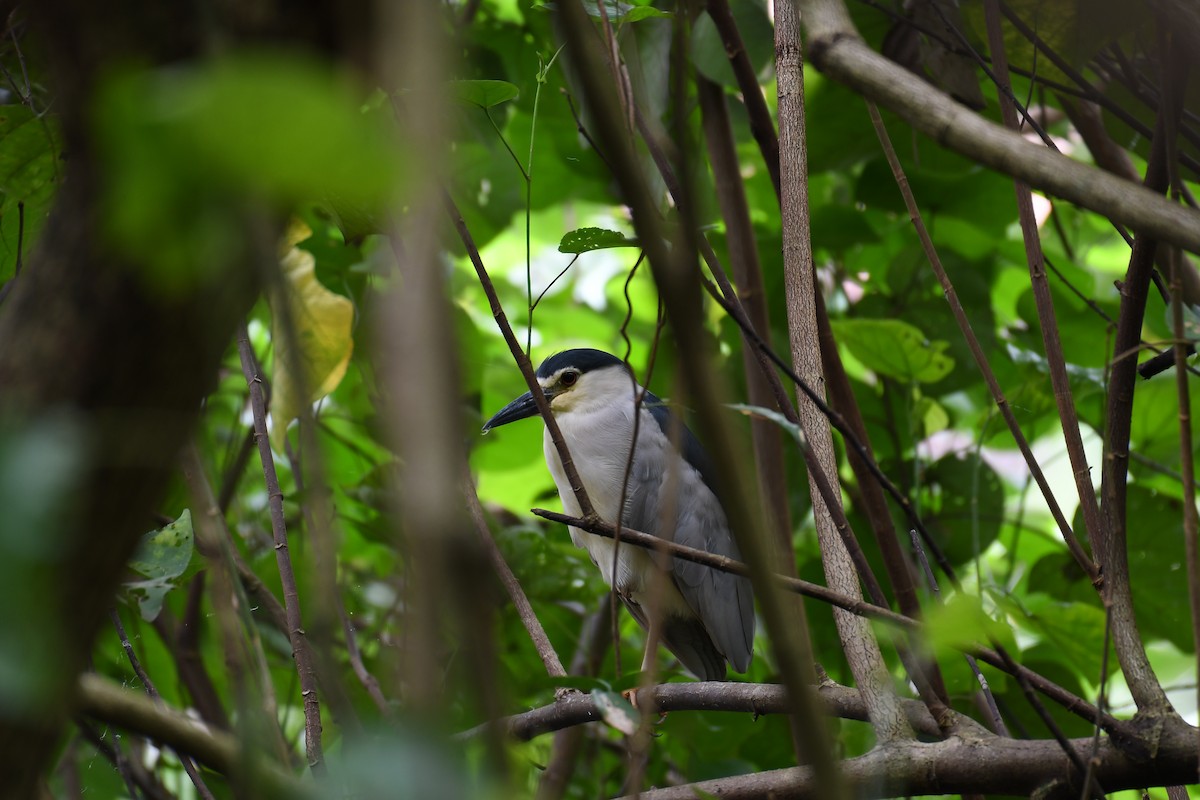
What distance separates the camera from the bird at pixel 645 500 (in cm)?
261

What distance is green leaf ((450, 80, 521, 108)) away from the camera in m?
1.42

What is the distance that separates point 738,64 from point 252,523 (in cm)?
148

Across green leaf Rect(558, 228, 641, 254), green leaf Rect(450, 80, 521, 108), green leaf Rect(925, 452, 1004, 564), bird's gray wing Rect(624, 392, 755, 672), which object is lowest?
bird's gray wing Rect(624, 392, 755, 672)

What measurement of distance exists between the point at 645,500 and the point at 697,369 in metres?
2.20

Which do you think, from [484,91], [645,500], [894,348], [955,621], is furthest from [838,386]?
[955,621]

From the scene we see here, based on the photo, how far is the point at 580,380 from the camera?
116 inches

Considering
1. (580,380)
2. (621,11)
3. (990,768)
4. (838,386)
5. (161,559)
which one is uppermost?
(621,11)

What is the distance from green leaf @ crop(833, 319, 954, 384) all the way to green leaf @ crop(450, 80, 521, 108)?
0.83 metres

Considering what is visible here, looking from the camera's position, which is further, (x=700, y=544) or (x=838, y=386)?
(x=700, y=544)

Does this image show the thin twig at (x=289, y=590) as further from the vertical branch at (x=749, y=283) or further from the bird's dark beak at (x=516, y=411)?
the bird's dark beak at (x=516, y=411)

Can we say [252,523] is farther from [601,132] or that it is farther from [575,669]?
[601,132]

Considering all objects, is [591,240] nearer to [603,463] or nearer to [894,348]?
[894,348]

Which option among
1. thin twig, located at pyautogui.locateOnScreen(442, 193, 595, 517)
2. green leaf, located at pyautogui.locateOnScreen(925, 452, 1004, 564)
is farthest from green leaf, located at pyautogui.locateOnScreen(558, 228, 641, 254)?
green leaf, located at pyautogui.locateOnScreen(925, 452, 1004, 564)

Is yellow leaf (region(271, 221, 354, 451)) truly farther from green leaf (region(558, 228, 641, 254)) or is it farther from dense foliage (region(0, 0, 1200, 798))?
green leaf (region(558, 228, 641, 254))
